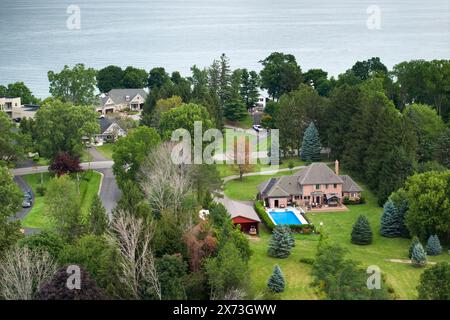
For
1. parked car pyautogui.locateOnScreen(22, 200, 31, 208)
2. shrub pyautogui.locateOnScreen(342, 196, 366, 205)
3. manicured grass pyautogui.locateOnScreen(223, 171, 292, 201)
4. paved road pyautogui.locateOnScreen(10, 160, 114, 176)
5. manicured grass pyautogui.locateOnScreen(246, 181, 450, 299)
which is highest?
paved road pyautogui.locateOnScreen(10, 160, 114, 176)

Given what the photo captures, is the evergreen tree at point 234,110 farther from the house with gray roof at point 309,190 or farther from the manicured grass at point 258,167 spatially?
the house with gray roof at point 309,190

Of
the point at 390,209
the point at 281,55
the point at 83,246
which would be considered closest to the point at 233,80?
the point at 281,55

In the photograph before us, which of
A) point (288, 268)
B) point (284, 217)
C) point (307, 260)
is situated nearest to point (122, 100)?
point (284, 217)

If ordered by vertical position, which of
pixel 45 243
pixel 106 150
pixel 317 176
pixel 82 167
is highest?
pixel 106 150

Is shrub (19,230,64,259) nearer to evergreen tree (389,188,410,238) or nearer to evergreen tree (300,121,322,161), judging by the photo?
evergreen tree (389,188,410,238)

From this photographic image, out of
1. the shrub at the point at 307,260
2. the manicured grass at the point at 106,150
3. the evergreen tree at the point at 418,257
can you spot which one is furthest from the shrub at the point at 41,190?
the evergreen tree at the point at 418,257

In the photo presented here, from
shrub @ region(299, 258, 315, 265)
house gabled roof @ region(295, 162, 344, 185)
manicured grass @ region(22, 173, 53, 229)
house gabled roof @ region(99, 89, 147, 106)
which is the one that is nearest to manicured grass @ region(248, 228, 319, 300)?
shrub @ region(299, 258, 315, 265)

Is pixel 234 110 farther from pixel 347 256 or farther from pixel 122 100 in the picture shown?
pixel 347 256
